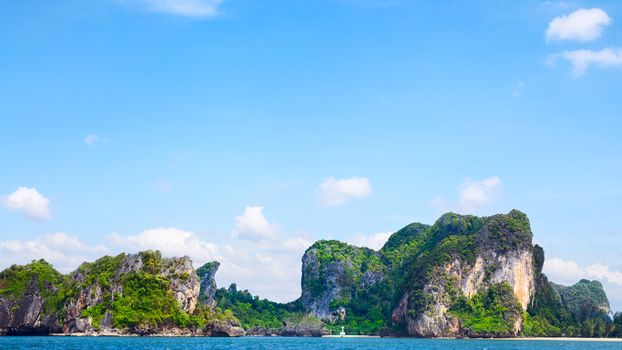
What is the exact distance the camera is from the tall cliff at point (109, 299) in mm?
131875

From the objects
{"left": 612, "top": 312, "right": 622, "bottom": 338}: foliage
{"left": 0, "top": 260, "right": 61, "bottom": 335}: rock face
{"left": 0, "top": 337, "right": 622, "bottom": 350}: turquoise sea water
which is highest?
{"left": 0, "top": 260, "right": 61, "bottom": 335}: rock face

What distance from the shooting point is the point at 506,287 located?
164 meters

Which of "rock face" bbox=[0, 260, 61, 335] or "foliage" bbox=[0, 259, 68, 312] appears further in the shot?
"foliage" bbox=[0, 259, 68, 312]

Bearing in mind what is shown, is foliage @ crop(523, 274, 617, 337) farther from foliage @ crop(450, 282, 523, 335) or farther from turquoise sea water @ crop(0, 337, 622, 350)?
turquoise sea water @ crop(0, 337, 622, 350)

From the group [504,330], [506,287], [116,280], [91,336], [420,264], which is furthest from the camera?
[420,264]

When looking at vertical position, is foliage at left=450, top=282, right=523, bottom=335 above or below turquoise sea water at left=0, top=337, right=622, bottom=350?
above

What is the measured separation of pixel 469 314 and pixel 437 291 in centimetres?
919

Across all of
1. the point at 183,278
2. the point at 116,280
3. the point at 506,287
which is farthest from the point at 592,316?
the point at 116,280

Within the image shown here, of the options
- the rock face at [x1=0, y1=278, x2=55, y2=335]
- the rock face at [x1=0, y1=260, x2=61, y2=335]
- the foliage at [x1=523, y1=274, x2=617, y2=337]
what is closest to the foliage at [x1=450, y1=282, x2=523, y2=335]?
the foliage at [x1=523, y1=274, x2=617, y2=337]

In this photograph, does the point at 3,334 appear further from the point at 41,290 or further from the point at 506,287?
the point at 506,287

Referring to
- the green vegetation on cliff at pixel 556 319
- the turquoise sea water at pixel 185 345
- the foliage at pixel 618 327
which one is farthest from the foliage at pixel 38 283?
the foliage at pixel 618 327

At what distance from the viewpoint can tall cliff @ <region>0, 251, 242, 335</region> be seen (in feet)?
433

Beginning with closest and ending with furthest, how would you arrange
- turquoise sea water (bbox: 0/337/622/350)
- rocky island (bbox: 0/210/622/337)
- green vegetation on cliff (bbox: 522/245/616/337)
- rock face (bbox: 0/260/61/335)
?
turquoise sea water (bbox: 0/337/622/350), rock face (bbox: 0/260/61/335), rocky island (bbox: 0/210/622/337), green vegetation on cliff (bbox: 522/245/616/337)

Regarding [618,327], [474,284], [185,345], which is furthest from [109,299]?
[618,327]
